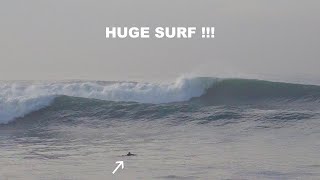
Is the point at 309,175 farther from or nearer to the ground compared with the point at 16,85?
nearer to the ground

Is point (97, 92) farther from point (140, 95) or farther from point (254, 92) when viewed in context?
point (254, 92)

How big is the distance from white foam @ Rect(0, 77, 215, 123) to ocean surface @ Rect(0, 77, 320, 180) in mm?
29

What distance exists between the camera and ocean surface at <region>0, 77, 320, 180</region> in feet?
32.0

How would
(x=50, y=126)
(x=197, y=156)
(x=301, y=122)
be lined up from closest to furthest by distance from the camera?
1. (x=197, y=156)
2. (x=301, y=122)
3. (x=50, y=126)

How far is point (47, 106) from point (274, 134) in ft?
23.5

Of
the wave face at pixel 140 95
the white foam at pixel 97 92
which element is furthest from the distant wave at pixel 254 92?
the white foam at pixel 97 92

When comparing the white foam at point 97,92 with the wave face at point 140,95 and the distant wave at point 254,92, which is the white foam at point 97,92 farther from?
the distant wave at point 254,92

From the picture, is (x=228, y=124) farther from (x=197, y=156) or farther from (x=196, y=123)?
(x=197, y=156)

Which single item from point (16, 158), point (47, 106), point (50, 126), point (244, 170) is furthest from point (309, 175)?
point (47, 106)

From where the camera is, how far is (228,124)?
15.0m

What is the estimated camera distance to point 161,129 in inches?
579

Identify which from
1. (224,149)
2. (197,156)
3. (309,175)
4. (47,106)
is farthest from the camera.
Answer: (47,106)

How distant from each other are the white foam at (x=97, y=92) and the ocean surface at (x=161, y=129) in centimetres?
3

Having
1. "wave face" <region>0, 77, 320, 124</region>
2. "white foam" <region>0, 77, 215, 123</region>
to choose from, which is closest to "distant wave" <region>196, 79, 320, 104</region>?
"wave face" <region>0, 77, 320, 124</region>
